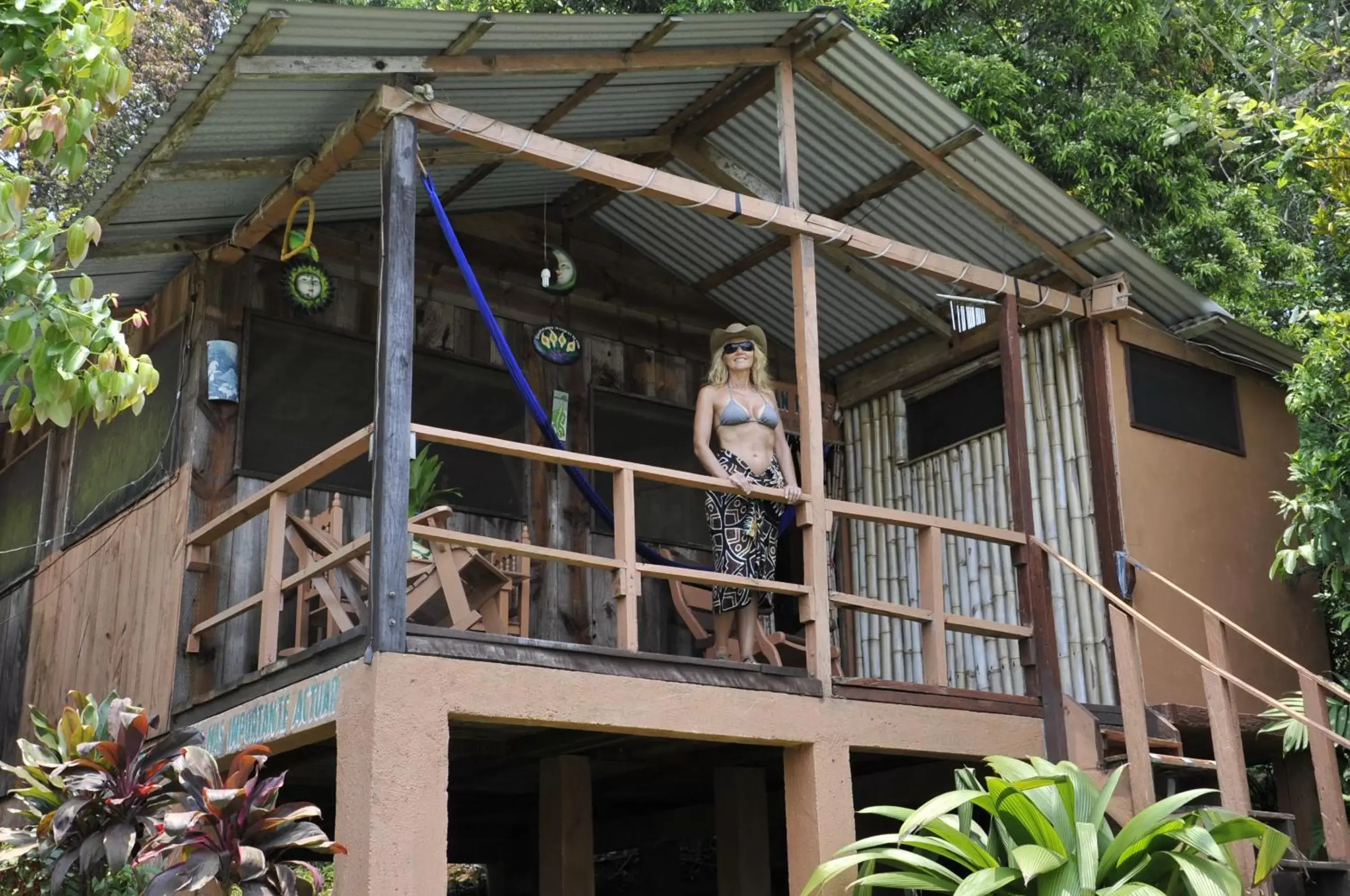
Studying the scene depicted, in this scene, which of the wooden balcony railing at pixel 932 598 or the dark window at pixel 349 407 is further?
the dark window at pixel 349 407

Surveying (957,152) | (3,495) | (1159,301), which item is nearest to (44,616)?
(3,495)

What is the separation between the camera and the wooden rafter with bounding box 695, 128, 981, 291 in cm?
728

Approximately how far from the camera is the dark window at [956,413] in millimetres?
8398

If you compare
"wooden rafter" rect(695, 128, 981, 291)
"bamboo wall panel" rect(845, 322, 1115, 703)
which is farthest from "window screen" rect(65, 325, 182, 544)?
"bamboo wall panel" rect(845, 322, 1115, 703)

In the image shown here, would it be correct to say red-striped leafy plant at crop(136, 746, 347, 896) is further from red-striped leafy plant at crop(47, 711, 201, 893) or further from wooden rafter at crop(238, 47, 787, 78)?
wooden rafter at crop(238, 47, 787, 78)

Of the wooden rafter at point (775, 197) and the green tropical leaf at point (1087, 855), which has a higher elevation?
the wooden rafter at point (775, 197)

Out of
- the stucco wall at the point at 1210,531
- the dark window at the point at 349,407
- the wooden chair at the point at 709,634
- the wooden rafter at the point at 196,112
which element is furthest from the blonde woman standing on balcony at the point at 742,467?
the wooden rafter at the point at 196,112

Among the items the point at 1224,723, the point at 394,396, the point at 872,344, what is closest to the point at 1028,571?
the point at 1224,723

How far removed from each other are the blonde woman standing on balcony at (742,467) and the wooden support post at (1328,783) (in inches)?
91.0

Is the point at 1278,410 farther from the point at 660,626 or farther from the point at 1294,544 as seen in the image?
the point at 660,626

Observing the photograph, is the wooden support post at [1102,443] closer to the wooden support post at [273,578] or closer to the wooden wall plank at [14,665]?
the wooden support post at [273,578]

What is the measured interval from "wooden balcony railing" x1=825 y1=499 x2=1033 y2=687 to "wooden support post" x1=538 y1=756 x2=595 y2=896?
170cm

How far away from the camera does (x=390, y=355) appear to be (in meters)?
5.58

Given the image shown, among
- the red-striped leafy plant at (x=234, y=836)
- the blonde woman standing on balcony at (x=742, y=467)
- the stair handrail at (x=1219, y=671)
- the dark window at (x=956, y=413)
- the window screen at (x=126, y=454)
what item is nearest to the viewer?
the red-striped leafy plant at (x=234, y=836)
